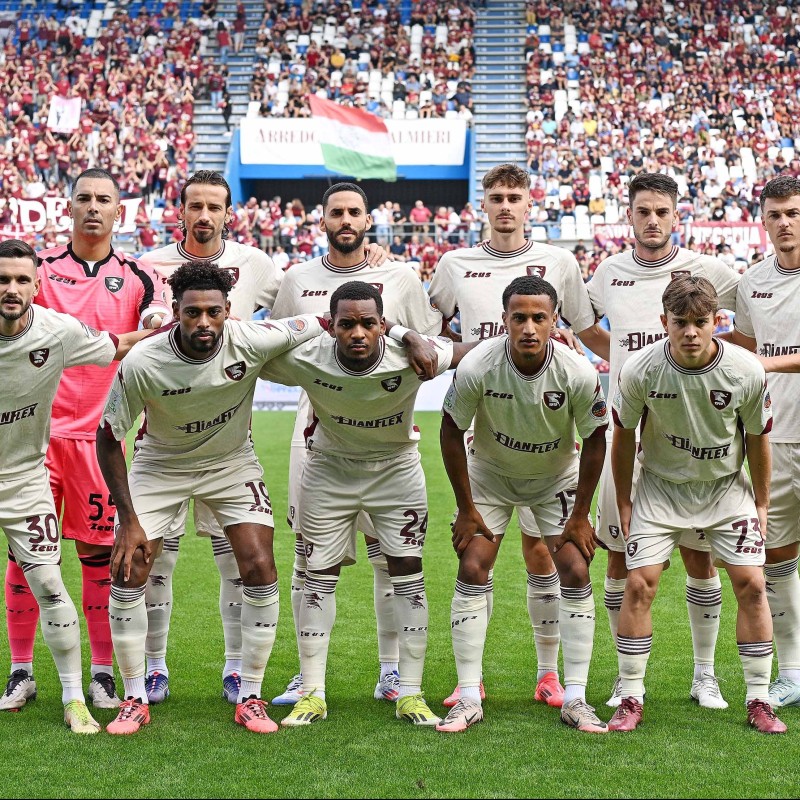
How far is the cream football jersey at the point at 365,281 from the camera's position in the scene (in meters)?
6.22

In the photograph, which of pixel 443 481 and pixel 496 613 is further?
pixel 443 481

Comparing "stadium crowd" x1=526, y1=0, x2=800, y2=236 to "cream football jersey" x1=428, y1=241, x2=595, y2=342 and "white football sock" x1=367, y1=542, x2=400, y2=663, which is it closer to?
"cream football jersey" x1=428, y1=241, x2=595, y2=342

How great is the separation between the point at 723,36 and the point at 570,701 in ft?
108

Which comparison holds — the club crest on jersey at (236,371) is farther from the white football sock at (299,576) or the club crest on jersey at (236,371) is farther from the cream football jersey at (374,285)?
the white football sock at (299,576)

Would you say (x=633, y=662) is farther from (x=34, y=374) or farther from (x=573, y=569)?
(x=34, y=374)

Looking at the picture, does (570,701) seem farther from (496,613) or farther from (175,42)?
(175,42)

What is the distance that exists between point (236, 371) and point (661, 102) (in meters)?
29.3

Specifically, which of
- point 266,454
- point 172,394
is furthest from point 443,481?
point 172,394

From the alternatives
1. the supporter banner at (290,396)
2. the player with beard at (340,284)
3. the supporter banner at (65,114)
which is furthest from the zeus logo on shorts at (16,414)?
the supporter banner at (65,114)

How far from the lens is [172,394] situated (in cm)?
535

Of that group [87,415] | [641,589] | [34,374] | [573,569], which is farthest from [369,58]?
[641,589]

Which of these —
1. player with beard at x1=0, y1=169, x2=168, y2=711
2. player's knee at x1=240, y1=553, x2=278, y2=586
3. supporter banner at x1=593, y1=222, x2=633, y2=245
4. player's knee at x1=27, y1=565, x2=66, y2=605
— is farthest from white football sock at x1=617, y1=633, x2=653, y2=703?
supporter banner at x1=593, y1=222, x2=633, y2=245

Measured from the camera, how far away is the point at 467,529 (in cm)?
550

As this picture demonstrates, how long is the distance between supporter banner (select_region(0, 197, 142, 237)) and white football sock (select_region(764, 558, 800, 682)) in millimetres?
21049
